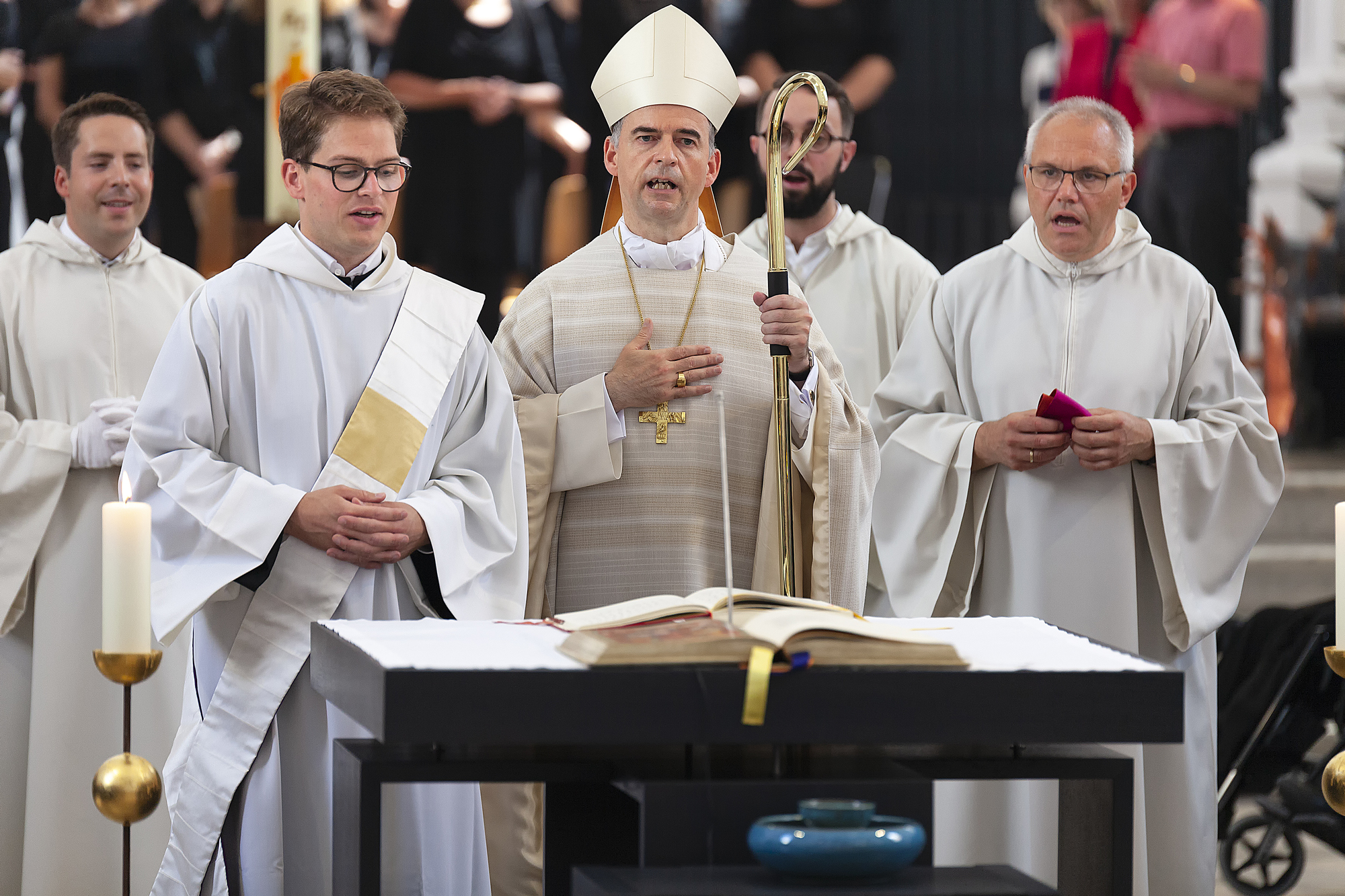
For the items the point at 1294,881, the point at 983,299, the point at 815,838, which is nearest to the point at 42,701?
the point at 983,299

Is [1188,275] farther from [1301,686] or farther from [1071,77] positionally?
[1071,77]

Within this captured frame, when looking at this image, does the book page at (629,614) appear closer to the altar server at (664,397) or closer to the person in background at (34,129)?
the altar server at (664,397)

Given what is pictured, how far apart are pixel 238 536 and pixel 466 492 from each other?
49 cm

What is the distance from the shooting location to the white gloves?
4.82 metres

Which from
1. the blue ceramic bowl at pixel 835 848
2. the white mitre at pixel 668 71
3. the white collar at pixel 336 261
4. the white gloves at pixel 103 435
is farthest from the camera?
the white gloves at pixel 103 435

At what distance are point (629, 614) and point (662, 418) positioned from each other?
1494mm

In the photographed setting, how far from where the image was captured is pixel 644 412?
425 cm

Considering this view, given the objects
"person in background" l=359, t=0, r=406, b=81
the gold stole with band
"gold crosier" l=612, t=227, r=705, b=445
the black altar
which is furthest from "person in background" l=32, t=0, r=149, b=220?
the black altar

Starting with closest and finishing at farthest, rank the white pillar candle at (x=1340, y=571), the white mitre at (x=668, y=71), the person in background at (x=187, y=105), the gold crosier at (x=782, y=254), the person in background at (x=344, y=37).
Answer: the white pillar candle at (x=1340, y=571) → the gold crosier at (x=782, y=254) → the white mitre at (x=668, y=71) → the person in background at (x=187, y=105) → the person in background at (x=344, y=37)

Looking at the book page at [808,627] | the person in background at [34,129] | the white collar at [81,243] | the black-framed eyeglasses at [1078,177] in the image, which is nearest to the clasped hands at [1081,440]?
the black-framed eyeglasses at [1078,177]

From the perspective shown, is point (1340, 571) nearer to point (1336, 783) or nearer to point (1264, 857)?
point (1336, 783)

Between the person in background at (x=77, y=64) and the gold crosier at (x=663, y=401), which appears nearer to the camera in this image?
the gold crosier at (x=663, y=401)

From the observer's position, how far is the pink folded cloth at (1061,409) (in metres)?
4.34

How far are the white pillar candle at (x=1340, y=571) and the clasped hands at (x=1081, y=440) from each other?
4.19 ft
